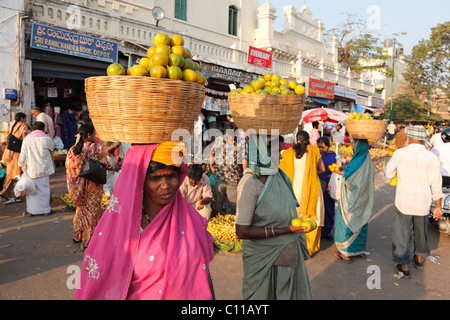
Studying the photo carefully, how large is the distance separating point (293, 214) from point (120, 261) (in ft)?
4.56

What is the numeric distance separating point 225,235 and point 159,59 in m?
4.14

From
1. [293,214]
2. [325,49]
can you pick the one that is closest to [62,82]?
[293,214]

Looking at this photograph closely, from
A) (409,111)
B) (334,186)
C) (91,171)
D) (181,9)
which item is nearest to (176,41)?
(91,171)

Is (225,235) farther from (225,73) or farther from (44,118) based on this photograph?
(225,73)

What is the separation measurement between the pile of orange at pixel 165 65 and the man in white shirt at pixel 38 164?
547 centimetres

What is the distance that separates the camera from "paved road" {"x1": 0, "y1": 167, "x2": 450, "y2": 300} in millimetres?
4012

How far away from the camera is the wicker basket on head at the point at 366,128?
512cm

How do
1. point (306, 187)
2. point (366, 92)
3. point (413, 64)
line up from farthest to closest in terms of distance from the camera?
point (413, 64)
point (366, 92)
point (306, 187)

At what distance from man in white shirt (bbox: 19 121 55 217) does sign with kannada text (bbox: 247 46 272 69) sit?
33.2 ft

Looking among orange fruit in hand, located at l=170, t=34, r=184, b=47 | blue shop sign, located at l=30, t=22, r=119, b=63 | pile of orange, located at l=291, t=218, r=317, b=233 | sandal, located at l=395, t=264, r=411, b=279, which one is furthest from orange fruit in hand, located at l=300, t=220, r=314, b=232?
blue shop sign, located at l=30, t=22, r=119, b=63

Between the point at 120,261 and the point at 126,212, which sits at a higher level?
the point at 126,212

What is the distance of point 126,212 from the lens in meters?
1.79

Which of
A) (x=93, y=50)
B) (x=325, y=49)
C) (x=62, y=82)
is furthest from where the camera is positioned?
(x=325, y=49)
